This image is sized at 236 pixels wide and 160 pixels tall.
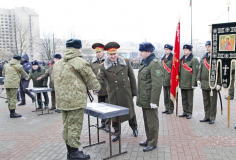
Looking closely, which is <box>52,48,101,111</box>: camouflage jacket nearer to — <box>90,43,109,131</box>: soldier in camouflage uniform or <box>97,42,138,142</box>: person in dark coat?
<box>97,42,138,142</box>: person in dark coat

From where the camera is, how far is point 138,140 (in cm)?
498

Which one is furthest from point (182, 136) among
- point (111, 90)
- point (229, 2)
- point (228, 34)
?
point (229, 2)

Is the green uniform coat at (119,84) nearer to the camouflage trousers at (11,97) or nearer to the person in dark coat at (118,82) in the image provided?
the person in dark coat at (118,82)

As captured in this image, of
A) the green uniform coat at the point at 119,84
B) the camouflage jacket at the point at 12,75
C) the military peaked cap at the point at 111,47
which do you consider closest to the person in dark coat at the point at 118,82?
the green uniform coat at the point at 119,84

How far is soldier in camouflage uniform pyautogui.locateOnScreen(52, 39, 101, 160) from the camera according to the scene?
3.79 meters

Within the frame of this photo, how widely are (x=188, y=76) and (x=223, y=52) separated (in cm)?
125

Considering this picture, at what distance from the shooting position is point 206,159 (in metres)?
3.89

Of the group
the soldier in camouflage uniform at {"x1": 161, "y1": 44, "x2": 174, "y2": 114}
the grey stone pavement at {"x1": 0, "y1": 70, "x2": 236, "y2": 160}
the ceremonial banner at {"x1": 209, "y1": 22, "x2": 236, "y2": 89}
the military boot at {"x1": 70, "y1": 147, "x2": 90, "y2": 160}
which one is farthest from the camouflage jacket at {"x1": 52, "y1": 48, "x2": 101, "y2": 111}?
the soldier in camouflage uniform at {"x1": 161, "y1": 44, "x2": 174, "y2": 114}

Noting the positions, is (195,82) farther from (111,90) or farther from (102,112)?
(102,112)

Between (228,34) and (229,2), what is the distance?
92cm

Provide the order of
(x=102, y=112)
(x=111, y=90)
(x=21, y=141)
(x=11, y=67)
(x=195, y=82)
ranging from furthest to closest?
(x=11, y=67), (x=195, y=82), (x=21, y=141), (x=111, y=90), (x=102, y=112)

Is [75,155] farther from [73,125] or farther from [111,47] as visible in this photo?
[111,47]

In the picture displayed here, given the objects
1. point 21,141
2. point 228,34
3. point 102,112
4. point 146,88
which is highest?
point 228,34

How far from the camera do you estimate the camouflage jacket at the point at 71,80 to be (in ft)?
12.4
